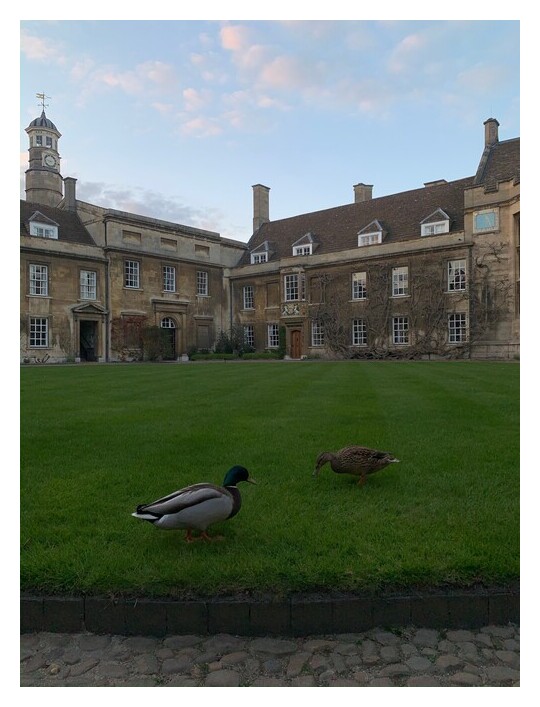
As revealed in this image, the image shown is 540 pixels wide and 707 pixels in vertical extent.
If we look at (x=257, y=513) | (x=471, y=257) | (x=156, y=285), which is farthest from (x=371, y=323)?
(x=257, y=513)

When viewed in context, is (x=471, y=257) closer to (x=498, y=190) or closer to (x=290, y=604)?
(x=498, y=190)

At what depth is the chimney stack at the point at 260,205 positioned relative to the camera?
45281mm

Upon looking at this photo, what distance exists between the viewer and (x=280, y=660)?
2914 millimetres

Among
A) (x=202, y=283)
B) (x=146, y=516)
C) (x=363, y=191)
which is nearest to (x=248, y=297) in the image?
(x=202, y=283)

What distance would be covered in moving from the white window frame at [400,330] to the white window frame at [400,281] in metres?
1.58

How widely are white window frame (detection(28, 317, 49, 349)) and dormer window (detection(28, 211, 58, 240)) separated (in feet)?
17.5

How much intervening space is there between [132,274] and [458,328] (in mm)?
22532

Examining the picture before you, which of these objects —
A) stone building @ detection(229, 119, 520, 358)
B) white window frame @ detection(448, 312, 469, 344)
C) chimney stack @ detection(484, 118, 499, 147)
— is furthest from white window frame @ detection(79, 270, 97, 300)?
chimney stack @ detection(484, 118, 499, 147)

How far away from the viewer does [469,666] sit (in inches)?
111

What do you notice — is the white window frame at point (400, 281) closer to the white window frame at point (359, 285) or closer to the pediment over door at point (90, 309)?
the white window frame at point (359, 285)

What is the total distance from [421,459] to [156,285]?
33621 mm

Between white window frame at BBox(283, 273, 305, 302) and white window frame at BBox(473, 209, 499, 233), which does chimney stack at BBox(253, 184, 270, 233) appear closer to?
white window frame at BBox(283, 273, 305, 302)

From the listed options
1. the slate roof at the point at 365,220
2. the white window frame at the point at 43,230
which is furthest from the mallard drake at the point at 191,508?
the white window frame at the point at 43,230

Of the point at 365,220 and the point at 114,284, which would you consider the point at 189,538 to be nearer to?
the point at 114,284
